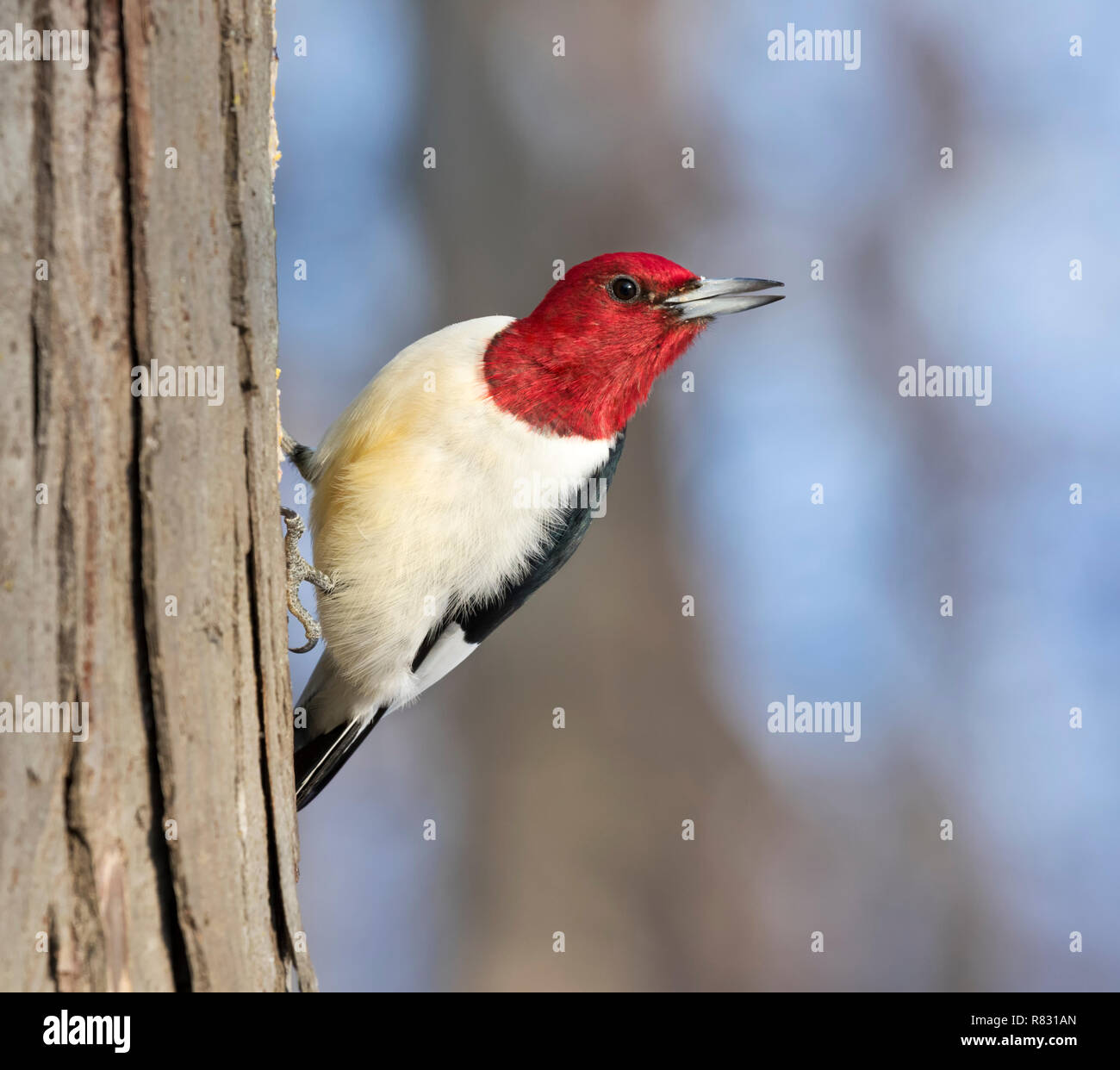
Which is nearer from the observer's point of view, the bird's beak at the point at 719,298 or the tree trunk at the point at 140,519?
the tree trunk at the point at 140,519

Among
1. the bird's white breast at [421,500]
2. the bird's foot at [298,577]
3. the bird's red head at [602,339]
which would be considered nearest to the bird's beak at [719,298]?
the bird's red head at [602,339]

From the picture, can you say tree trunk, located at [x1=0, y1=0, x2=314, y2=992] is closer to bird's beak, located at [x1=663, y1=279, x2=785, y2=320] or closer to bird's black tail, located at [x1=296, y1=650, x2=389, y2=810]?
bird's black tail, located at [x1=296, y1=650, x2=389, y2=810]

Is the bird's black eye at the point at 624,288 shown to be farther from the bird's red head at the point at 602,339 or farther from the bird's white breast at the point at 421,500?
the bird's white breast at the point at 421,500

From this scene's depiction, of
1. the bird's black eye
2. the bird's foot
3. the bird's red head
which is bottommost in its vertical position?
the bird's foot

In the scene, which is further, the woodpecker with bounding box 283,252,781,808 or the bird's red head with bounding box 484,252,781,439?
the bird's red head with bounding box 484,252,781,439

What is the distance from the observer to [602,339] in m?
3.22

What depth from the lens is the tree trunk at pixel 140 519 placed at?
149 cm

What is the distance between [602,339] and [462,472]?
2.10ft

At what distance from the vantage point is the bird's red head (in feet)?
10.1

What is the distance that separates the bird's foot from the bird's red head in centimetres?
63

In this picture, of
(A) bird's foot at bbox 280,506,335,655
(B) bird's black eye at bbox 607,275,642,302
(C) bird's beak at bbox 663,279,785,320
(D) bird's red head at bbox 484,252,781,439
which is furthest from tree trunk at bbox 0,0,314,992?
(C) bird's beak at bbox 663,279,785,320

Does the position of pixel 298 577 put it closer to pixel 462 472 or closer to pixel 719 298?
pixel 462 472

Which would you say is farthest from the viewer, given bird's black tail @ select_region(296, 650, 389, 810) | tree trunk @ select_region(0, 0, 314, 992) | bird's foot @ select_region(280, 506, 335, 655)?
bird's black tail @ select_region(296, 650, 389, 810)

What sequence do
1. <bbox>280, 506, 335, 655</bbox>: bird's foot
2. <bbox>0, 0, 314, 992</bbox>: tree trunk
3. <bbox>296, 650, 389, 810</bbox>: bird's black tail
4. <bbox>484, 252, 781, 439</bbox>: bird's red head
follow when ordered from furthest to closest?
<bbox>296, 650, 389, 810</bbox>: bird's black tail, <bbox>484, 252, 781, 439</bbox>: bird's red head, <bbox>280, 506, 335, 655</bbox>: bird's foot, <bbox>0, 0, 314, 992</bbox>: tree trunk
